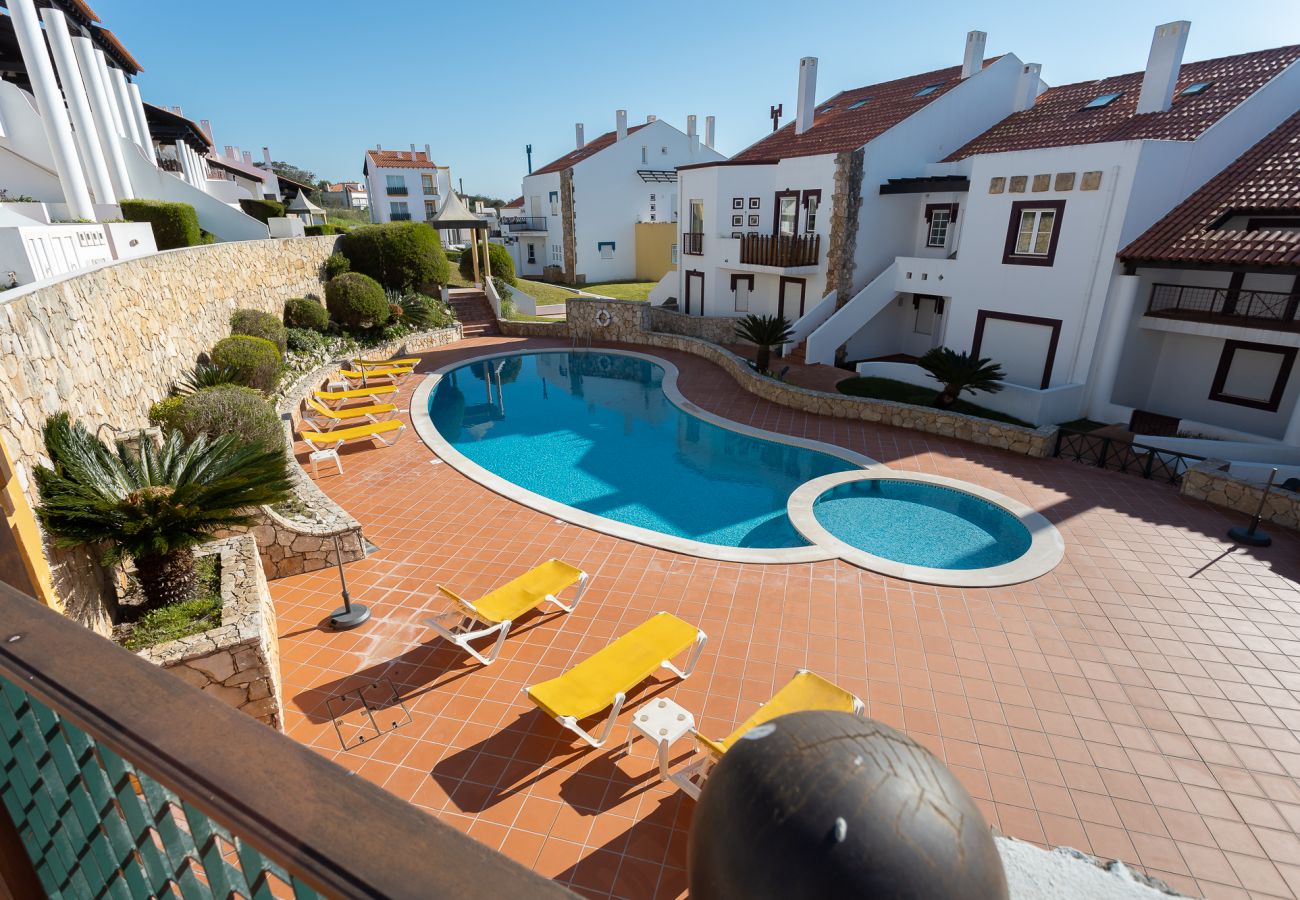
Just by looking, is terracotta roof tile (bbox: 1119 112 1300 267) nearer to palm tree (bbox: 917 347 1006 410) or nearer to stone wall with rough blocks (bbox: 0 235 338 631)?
palm tree (bbox: 917 347 1006 410)

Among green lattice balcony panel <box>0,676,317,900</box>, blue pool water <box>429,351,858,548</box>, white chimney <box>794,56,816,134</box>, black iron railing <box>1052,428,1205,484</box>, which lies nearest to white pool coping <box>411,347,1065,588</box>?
blue pool water <box>429,351,858,548</box>

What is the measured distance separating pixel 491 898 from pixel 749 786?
623mm

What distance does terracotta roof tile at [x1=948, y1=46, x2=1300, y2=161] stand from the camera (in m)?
17.2

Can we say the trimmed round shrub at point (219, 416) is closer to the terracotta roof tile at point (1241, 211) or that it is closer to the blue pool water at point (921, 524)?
the blue pool water at point (921, 524)

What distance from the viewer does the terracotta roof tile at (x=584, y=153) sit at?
150 feet

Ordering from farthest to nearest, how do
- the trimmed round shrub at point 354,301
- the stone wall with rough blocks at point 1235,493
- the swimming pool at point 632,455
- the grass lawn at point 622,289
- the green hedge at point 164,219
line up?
the grass lawn at point 622,289
the trimmed round shrub at point 354,301
the green hedge at point 164,219
the swimming pool at point 632,455
the stone wall with rough blocks at point 1235,493

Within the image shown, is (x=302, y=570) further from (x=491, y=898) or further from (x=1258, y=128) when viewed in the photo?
(x=1258, y=128)

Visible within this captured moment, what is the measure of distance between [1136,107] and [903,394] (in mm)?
10118

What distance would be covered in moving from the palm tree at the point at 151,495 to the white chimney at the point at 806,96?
2513 centimetres

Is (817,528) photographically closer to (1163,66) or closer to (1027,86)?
(1163,66)

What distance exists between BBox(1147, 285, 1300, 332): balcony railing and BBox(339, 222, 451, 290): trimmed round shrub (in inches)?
1010

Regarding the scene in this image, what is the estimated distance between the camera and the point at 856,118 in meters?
25.5

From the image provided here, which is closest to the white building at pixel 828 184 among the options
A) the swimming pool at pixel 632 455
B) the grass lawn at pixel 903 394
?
the grass lawn at pixel 903 394

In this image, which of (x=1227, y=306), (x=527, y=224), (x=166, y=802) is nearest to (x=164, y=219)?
(x=166, y=802)
